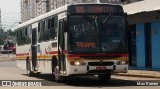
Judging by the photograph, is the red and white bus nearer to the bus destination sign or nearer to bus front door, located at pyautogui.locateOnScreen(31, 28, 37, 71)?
the bus destination sign

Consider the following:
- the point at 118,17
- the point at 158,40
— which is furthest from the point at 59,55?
the point at 158,40

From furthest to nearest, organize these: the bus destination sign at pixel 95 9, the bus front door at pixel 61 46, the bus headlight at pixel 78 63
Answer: the bus front door at pixel 61 46 < the bus destination sign at pixel 95 9 < the bus headlight at pixel 78 63

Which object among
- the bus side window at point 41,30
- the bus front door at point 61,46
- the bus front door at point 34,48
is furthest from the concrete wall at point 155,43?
the bus front door at point 61,46

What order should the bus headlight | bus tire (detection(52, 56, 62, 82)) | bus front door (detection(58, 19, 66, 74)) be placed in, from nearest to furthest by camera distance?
the bus headlight, bus front door (detection(58, 19, 66, 74)), bus tire (detection(52, 56, 62, 82))

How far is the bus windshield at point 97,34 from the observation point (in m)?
17.5

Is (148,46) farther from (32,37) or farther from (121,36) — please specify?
(121,36)

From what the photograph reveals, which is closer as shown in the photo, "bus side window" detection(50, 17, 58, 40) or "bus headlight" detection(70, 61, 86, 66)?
"bus headlight" detection(70, 61, 86, 66)

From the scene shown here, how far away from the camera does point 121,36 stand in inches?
699

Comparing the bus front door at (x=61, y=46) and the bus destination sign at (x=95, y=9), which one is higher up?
the bus destination sign at (x=95, y=9)

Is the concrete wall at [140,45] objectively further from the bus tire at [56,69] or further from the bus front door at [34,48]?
the bus tire at [56,69]

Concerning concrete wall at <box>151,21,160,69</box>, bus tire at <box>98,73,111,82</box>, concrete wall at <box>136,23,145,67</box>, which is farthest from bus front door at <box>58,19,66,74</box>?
concrete wall at <box>136,23,145,67</box>

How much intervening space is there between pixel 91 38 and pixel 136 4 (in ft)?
36.6

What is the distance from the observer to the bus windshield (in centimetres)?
1748

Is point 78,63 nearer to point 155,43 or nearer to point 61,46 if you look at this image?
point 61,46
